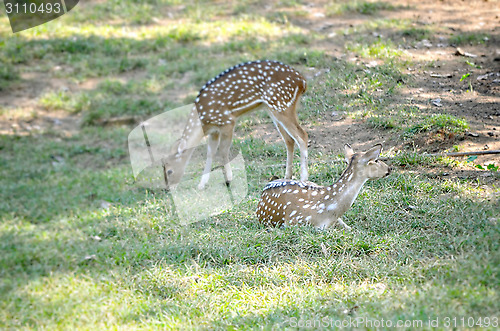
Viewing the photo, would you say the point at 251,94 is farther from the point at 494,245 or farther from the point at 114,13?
the point at 114,13

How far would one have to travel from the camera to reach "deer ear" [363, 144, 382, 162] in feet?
19.8

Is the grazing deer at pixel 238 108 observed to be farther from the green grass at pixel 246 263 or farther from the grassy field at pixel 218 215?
the green grass at pixel 246 263

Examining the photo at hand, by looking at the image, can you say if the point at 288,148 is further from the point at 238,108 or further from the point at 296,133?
the point at 238,108

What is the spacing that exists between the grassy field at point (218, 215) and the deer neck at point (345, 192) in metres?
0.26

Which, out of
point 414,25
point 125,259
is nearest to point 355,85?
point 414,25

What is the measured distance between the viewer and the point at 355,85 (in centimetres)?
924

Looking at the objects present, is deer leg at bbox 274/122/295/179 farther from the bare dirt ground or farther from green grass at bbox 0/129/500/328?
the bare dirt ground

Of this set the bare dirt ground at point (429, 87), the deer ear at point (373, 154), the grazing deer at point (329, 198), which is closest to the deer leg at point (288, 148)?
the bare dirt ground at point (429, 87)

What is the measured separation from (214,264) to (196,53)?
7450 mm

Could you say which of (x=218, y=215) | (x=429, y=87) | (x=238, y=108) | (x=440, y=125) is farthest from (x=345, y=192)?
(x=429, y=87)

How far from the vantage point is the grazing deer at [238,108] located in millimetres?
7844

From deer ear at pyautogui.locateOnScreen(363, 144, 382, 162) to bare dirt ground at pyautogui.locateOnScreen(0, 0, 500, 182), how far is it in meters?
1.70

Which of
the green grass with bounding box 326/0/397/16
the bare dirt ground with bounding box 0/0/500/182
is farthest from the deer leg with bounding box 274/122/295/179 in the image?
the green grass with bounding box 326/0/397/16

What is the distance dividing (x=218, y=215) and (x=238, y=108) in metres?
1.91
